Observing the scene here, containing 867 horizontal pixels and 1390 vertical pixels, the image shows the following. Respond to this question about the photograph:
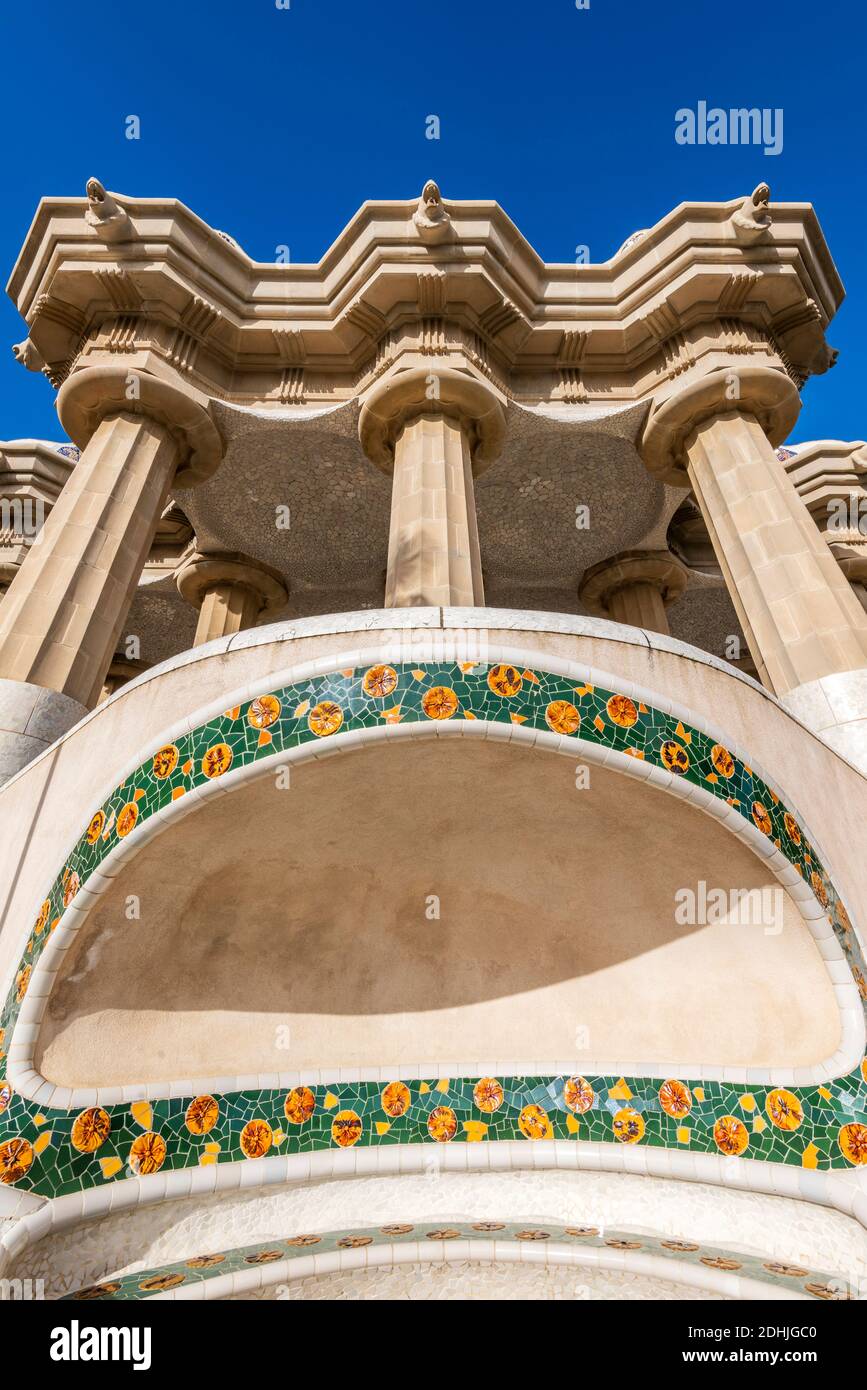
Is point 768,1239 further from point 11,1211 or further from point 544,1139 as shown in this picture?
point 11,1211

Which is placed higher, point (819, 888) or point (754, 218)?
point (754, 218)

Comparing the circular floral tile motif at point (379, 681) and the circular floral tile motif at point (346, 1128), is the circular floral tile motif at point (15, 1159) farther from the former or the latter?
the circular floral tile motif at point (379, 681)

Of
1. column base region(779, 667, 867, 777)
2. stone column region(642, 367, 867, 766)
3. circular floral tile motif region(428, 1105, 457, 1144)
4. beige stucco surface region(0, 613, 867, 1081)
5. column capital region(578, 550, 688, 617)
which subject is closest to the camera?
beige stucco surface region(0, 613, 867, 1081)

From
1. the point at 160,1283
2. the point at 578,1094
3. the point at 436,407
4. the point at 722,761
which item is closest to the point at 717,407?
the point at 436,407

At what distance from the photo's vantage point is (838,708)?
7203mm

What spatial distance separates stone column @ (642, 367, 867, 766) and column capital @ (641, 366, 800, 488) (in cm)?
1

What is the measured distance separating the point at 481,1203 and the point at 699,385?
9850 millimetres

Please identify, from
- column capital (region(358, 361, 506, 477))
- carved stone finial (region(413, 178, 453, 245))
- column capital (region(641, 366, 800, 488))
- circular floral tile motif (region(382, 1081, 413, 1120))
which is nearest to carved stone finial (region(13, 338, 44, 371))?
column capital (region(358, 361, 506, 477))

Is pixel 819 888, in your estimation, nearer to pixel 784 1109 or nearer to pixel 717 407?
pixel 784 1109

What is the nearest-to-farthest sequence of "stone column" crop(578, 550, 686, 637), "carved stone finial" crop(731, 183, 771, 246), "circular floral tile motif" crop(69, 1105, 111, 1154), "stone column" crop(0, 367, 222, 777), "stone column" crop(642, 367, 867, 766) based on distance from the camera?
1. "circular floral tile motif" crop(69, 1105, 111, 1154)
2. "stone column" crop(0, 367, 222, 777)
3. "stone column" crop(642, 367, 867, 766)
4. "carved stone finial" crop(731, 183, 771, 246)
5. "stone column" crop(578, 550, 686, 637)

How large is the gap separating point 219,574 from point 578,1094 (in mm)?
11883

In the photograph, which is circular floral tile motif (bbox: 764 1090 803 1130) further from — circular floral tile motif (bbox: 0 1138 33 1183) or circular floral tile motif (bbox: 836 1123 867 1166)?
circular floral tile motif (bbox: 0 1138 33 1183)

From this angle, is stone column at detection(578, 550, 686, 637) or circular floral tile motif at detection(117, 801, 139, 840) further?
stone column at detection(578, 550, 686, 637)

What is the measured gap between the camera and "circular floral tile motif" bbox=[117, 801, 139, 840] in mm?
3890
